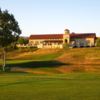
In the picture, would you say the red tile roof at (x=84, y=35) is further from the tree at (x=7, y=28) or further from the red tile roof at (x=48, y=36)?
the tree at (x=7, y=28)

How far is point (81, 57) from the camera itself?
92.1 metres

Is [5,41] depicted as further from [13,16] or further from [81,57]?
[81,57]

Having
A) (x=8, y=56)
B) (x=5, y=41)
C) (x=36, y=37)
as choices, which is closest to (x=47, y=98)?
(x=5, y=41)

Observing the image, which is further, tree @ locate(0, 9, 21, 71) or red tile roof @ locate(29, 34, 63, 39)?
A: red tile roof @ locate(29, 34, 63, 39)

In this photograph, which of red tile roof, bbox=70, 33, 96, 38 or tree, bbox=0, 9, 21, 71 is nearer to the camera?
tree, bbox=0, 9, 21, 71

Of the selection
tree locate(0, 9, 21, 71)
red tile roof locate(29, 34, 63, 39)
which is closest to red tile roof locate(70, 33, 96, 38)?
red tile roof locate(29, 34, 63, 39)

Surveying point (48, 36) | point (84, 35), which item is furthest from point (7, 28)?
point (48, 36)

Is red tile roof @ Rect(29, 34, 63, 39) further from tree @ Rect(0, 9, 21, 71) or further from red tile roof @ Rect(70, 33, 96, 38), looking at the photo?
tree @ Rect(0, 9, 21, 71)

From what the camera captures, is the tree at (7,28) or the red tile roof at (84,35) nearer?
the tree at (7,28)

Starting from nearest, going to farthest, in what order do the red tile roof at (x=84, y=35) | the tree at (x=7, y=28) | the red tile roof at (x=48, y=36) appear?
the tree at (x=7, y=28), the red tile roof at (x=84, y=35), the red tile roof at (x=48, y=36)

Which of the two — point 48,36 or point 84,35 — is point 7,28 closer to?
point 84,35

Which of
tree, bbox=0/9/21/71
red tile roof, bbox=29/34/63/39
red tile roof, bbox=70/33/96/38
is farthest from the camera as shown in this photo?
red tile roof, bbox=29/34/63/39

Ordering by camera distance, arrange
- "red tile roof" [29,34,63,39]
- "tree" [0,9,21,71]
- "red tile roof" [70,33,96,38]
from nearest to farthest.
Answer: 1. "tree" [0,9,21,71]
2. "red tile roof" [70,33,96,38]
3. "red tile roof" [29,34,63,39]

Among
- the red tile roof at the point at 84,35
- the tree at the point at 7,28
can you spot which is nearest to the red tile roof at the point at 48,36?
the red tile roof at the point at 84,35
